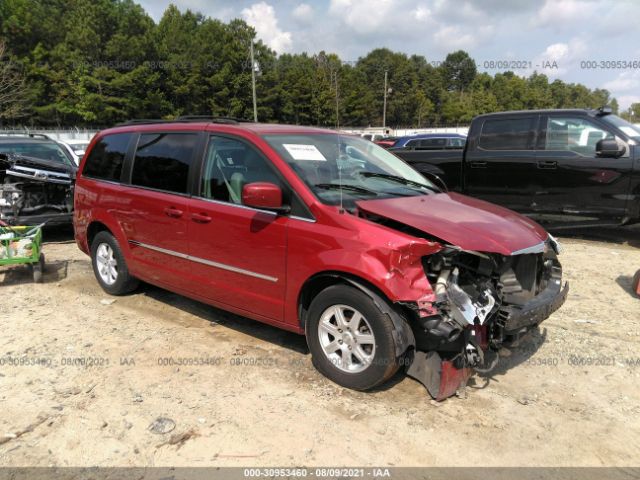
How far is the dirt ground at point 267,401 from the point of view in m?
2.80

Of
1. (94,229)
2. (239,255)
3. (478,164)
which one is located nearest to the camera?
(239,255)

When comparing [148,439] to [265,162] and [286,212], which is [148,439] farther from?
[265,162]

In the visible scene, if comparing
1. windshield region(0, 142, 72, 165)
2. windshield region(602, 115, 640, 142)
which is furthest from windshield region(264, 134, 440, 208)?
windshield region(0, 142, 72, 165)

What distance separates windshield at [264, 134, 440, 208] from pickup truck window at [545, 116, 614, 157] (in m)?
3.97

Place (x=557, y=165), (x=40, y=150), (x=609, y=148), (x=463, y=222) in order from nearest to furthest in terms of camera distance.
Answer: (x=463, y=222) → (x=609, y=148) → (x=557, y=165) → (x=40, y=150)

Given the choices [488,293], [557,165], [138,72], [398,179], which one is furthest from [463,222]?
[138,72]

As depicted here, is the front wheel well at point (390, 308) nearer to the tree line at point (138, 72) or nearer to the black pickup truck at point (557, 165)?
the black pickup truck at point (557, 165)

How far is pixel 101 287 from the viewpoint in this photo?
18.7 ft

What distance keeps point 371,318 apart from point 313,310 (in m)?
0.50

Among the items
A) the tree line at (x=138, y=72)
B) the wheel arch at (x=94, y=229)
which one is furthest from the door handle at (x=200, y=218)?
the tree line at (x=138, y=72)

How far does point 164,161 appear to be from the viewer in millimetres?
4539

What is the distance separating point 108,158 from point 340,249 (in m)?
3.31

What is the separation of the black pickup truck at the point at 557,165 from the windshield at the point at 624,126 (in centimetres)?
2

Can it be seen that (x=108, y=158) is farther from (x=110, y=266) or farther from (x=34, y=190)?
(x=34, y=190)
